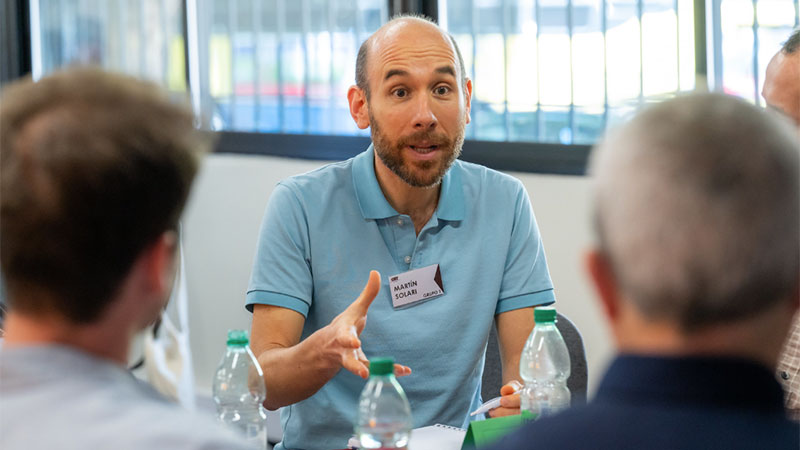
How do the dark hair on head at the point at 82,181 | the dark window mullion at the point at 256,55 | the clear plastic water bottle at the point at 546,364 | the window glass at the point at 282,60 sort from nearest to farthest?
the dark hair on head at the point at 82,181
the clear plastic water bottle at the point at 546,364
the window glass at the point at 282,60
the dark window mullion at the point at 256,55

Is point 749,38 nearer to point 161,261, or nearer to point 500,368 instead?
point 500,368

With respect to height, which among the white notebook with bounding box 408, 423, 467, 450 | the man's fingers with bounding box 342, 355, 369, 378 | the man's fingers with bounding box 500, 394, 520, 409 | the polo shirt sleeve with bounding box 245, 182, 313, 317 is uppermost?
the polo shirt sleeve with bounding box 245, 182, 313, 317

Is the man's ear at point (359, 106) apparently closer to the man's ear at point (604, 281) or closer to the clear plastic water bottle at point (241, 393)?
the clear plastic water bottle at point (241, 393)

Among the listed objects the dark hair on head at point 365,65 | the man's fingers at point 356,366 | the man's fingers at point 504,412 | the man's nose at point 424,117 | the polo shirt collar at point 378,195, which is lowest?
the man's fingers at point 504,412

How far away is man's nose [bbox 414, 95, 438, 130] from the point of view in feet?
7.12

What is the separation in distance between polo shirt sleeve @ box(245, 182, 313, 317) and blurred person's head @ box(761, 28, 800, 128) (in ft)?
3.62

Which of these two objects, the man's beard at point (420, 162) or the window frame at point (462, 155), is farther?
the window frame at point (462, 155)

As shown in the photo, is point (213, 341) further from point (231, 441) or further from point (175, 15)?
point (231, 441)

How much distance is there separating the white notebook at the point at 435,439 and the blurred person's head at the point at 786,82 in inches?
40.7

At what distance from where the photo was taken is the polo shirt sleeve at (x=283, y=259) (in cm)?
198

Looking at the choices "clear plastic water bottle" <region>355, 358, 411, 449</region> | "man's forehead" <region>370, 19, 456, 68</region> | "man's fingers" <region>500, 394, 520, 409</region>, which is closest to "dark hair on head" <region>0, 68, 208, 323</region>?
"clear plastic water bottle" <region>355, 358, 411, 449</region>

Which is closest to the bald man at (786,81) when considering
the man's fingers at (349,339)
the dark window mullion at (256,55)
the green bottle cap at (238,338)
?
the man's fingers at (349,339)

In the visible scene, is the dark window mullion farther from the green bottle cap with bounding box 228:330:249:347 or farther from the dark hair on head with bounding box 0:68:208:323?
the dark hair on head with bounding box 0:68:208:323

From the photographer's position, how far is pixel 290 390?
6.07 feet
